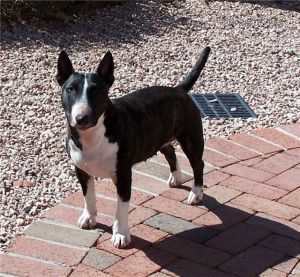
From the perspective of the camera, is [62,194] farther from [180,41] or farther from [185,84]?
[180,41]

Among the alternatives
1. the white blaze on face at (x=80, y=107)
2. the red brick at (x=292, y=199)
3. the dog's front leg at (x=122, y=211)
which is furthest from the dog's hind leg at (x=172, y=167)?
→ the white blaze on face at (x=80, y=107)

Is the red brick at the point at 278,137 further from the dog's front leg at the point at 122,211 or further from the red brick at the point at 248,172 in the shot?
the dog's front leg at the point at 122,211

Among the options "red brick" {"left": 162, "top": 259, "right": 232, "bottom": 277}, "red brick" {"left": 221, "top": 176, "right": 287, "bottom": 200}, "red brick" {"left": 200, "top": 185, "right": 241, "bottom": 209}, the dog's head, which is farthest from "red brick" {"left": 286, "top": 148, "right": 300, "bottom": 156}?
the dog's head

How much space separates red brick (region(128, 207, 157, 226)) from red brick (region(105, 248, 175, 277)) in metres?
0.34

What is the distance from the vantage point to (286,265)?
4.09 metres

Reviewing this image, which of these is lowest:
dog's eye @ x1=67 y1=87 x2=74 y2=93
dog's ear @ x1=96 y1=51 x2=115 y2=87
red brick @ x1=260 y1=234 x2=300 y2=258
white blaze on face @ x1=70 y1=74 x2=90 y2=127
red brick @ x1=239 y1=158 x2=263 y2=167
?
red brick @ x1=239 y1=158 x2=263 y2=167

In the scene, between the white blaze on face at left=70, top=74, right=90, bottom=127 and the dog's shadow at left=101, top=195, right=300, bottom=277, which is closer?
the white blaze on face at left=70, top=74, right=90, bottom=127

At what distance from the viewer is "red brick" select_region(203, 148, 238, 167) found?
5398 mm

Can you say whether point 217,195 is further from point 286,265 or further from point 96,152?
point 96,152

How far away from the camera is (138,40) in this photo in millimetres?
8016

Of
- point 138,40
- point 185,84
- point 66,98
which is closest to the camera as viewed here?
point 66,98

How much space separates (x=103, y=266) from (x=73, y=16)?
509 centimetres

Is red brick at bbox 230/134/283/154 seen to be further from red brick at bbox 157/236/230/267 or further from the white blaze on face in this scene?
the white blaze on face

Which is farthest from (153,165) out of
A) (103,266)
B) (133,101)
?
(103,266)
